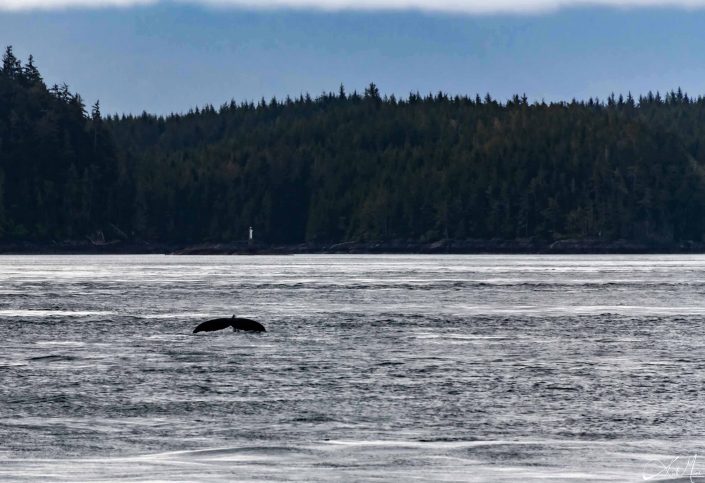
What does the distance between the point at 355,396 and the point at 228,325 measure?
24209 mm

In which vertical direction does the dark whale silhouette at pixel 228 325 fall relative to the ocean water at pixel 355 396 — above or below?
above

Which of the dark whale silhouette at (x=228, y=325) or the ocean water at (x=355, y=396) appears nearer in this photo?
the ocean water at (x=355, y=396)

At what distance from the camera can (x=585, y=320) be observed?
7125 cm

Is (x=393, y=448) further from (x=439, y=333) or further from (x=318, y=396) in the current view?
(x=439, y=333)

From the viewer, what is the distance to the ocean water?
26359 millimetres

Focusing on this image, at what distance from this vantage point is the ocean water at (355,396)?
26.4 m

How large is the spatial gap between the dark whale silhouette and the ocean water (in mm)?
981

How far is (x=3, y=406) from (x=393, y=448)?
11.2 m

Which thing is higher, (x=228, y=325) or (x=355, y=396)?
(x=228, y=325)

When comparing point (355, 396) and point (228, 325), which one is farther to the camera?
point (228, 325)

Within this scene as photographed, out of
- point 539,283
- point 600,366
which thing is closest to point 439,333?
point 600,366

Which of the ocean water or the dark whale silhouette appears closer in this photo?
the ocean water

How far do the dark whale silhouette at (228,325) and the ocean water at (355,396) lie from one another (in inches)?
38.6

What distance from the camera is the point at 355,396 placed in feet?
123
